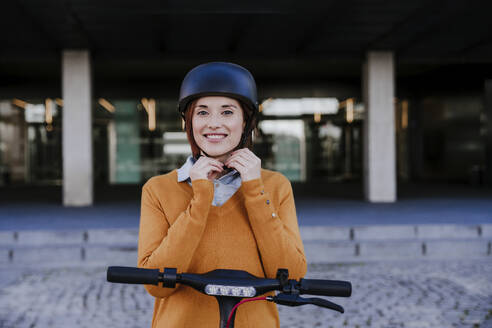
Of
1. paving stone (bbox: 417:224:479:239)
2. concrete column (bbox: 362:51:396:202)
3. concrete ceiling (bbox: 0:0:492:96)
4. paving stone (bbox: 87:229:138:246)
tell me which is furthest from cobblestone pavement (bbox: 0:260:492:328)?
→ concrete column (bbox: 362:51:396:202)

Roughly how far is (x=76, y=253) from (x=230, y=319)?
621 cm

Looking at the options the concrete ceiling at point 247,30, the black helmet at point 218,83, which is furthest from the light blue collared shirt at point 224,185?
the concrete ceiling at point 247,30

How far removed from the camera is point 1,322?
430cm

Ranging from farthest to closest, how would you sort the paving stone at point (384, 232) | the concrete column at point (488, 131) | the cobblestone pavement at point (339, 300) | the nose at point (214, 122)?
the concrete column at point (488, 131) → the paving stone at point (384, 232) → the cobblestone pavement at point (339, 300) → the nose at point (214, 122)

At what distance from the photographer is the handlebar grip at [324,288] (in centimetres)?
135

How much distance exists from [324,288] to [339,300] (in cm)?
377

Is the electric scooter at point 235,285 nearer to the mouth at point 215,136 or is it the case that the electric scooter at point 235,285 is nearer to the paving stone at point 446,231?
the mouth at point 215,136

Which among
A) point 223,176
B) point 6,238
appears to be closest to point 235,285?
point 223,176

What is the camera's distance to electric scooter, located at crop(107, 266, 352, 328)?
4.31ft

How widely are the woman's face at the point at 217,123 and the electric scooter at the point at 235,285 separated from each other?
0.48m

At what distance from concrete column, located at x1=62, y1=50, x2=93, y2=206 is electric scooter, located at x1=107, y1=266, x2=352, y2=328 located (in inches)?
438

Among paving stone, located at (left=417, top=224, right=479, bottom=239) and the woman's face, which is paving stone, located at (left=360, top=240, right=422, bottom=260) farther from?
the woman's face

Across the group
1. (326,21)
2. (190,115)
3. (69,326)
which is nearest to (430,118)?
(326,21)

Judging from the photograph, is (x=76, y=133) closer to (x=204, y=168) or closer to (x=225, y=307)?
(x=204, y=168)
